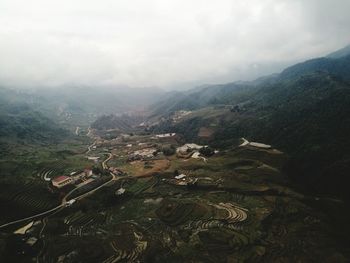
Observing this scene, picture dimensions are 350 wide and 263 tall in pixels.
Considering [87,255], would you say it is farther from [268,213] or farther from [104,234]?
[268,213]

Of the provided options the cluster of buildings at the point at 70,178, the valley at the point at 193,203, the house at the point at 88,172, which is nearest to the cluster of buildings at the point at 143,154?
the valley at the point at 193,203

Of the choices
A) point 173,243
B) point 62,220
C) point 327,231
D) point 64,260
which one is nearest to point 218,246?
point 173,243

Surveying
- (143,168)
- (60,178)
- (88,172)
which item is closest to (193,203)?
(143,168)

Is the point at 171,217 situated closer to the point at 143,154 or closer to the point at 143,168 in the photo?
the point at 143,168

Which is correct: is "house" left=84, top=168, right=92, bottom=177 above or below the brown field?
above

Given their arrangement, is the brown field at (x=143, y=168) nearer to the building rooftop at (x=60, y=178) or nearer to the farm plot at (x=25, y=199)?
the building rooftop at (x=60, y=178)

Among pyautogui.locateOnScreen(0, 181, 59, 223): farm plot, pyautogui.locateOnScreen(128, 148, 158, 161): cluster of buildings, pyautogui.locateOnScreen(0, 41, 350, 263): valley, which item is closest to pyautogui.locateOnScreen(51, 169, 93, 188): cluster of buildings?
pyautogui.locateOnScreen(0, 41, 350, 263): valley

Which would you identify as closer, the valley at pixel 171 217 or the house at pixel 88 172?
the valley at pixel 171 217

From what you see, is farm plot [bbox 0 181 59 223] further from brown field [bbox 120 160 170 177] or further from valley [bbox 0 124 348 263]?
brown field [bbox 120 160 170 177]
